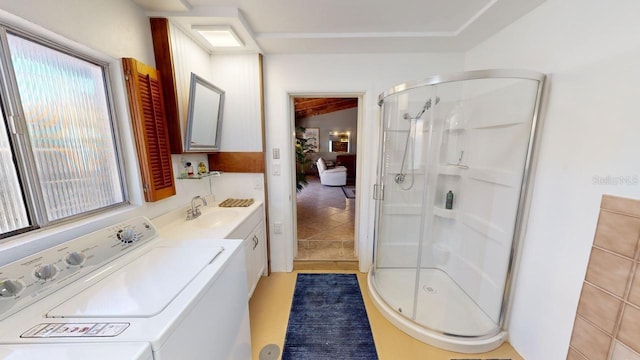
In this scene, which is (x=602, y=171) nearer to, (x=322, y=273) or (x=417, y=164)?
(x=417, y=164)

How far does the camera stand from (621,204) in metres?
1.05

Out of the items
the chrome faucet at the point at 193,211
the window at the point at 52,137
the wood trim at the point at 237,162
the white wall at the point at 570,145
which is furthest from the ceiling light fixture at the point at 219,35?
the white wall at the point at 570,145

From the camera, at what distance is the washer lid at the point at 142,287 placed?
2.59ft

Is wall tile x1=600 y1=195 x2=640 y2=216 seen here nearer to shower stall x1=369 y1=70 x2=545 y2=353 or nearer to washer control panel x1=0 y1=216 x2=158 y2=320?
shower stall x1=369 y1=70 x2=545 y2=353

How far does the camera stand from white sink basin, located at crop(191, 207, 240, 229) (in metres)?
1.84

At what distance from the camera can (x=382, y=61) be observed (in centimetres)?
227

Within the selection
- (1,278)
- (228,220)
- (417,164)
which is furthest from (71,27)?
(417,164)

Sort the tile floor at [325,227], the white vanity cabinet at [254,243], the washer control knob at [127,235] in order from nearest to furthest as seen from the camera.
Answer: the washer control knob at [127,235], the white vanity cabinet at [254,243], the tile floor at [325,227]

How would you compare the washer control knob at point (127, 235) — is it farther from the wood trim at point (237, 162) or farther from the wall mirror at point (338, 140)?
the wall mirror at point (338, 140)

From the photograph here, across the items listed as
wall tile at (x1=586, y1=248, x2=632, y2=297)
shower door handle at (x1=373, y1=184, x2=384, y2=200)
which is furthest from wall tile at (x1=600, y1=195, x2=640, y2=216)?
shower door handle at (x1=373, y1=184, x2=384, y2=200)

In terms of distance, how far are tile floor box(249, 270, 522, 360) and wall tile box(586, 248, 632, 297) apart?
88 centimetres

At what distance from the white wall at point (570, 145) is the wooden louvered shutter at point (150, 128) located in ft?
8.49

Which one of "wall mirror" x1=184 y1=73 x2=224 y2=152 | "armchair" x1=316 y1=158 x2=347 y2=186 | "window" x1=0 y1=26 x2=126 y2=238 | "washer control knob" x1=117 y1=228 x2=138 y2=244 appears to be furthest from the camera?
"armchair" x1=316 y1=158 x2=347 y2=186

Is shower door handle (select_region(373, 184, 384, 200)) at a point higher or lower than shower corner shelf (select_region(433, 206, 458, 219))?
higher
